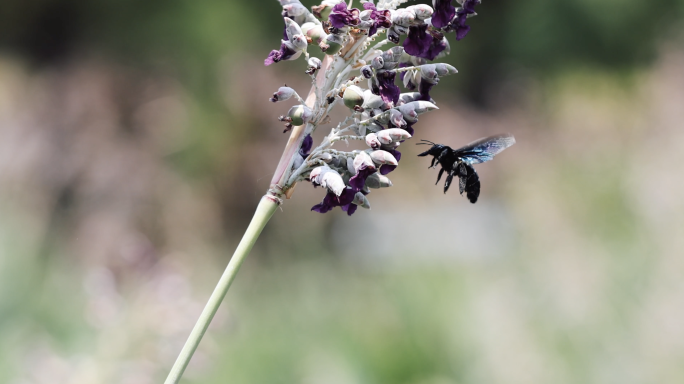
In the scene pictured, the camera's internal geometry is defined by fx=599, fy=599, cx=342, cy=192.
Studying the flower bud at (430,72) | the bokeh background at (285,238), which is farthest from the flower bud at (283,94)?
the bokeh background at (285,238)

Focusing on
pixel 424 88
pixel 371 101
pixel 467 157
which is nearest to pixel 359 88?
pixel 371 101

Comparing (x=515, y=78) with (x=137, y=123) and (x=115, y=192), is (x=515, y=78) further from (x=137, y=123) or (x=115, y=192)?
(x=115, y=192)

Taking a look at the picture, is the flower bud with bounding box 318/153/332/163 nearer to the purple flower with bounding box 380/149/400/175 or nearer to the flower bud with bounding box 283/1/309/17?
the purple flower with bounding box 380/149/400/175

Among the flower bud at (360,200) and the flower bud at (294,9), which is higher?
the flower bud at (294,9)

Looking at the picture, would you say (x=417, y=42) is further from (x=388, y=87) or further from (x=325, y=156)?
(x=325, y=156)

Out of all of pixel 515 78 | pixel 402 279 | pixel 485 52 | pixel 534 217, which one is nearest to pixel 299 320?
pixel 402 279

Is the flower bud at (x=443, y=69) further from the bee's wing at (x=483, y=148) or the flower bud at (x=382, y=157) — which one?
the bee's wing at (x=483, y=148)
